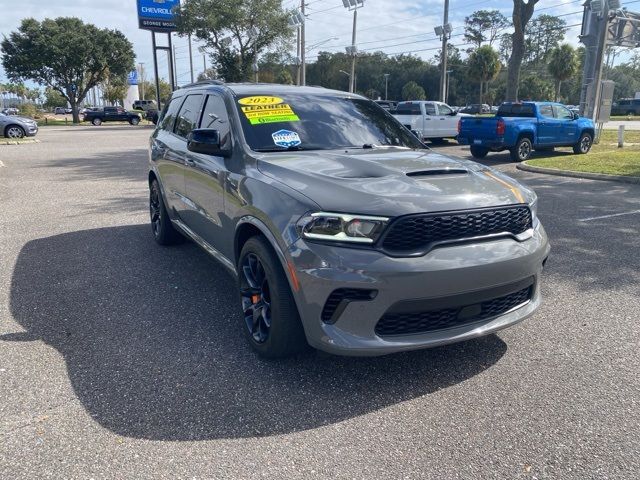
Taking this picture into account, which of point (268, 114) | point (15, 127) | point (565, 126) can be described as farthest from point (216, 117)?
point (15, 127)

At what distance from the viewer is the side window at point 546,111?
617 inches

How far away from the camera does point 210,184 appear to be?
13.9 ft

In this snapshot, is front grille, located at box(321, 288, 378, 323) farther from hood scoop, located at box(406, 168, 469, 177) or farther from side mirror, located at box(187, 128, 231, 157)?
side mirror, located at box(187, 128, 231, 157)

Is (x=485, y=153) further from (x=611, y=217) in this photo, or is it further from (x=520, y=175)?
(x=611, y=217)

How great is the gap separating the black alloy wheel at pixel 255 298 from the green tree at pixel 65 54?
169 feet

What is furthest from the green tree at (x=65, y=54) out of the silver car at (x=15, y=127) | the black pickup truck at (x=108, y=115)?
the silver car at (x=15, y=127)

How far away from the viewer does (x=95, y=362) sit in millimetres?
3457

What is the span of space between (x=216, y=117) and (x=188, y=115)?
0.93m

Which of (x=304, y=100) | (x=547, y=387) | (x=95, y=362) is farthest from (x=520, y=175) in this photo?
(x=95, y=362)

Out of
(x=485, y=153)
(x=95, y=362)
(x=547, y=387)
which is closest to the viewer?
(x=547, y=387)

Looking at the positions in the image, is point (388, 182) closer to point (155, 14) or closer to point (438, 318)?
point (438, 318)

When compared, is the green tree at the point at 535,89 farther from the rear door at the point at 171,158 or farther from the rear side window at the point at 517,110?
the rear door at the point at 171,158

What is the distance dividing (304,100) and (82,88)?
5400cm

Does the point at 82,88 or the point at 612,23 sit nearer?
the point at 612,23
